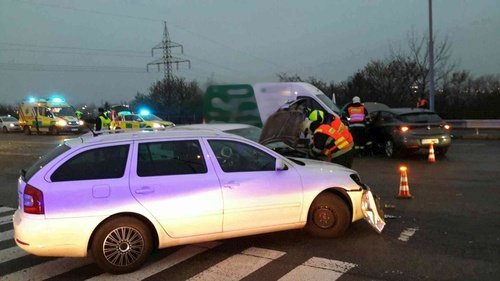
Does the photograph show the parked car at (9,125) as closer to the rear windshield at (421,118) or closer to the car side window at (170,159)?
the rear windshield at (421,118)

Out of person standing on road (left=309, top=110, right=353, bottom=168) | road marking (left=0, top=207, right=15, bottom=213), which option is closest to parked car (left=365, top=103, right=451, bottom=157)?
person standing on road (left=309, top=110, right=353, bottom=168)

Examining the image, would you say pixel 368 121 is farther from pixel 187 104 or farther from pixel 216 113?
pixel 187 104

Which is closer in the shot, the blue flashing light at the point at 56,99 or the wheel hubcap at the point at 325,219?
the wheel hubcap at the point at 325,219

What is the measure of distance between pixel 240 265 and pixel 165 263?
0.87m

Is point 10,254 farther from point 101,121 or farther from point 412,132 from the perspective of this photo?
point 101,121

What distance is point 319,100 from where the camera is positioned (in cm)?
1603

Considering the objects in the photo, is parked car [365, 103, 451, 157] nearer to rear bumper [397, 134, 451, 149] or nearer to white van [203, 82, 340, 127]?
rear bumper [397, 134, 451, 149]

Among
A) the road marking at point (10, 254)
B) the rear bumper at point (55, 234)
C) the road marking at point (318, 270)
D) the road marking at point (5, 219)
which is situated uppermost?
the rear bumper at point (55, 234)

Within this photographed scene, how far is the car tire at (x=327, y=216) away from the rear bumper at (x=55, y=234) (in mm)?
2628

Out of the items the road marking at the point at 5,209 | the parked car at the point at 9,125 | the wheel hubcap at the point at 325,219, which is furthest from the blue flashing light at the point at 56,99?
the wheel hubcap at the point at 325,219

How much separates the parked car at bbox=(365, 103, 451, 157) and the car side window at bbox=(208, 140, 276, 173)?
371 inches

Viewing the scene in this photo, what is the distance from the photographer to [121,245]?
17.1ft

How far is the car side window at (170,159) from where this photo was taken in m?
5.46

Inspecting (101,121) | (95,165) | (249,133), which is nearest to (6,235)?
(95,165)
